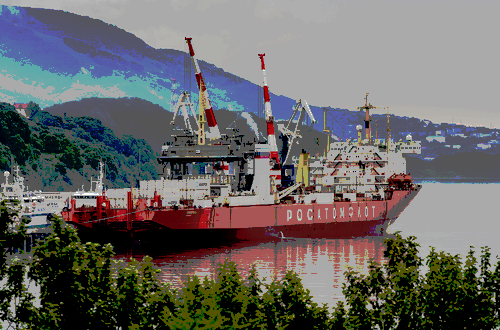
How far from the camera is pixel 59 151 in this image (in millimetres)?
146375

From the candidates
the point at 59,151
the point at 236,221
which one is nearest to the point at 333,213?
the point at 236,221

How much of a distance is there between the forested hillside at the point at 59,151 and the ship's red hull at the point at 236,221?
2001 inches

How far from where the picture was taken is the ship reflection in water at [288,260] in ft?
148

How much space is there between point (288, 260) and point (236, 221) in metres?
9.86

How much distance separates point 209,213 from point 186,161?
13679 mm

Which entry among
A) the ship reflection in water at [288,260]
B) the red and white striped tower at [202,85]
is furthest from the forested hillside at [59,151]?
the ship reflection in water at [288,260]

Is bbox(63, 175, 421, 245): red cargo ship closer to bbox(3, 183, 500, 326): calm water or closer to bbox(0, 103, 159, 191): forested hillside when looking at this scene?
bbox(3, 183, 500, 326): calm water

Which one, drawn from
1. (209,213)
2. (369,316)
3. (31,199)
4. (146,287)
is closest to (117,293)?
(146,287)

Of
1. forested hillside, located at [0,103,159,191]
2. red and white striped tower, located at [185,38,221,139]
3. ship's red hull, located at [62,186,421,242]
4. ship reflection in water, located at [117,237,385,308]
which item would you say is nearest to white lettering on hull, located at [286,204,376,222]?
ship's red hull, located at [62,186,421,242]

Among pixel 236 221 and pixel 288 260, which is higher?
pixel 236 221

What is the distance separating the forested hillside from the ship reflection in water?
191 feet

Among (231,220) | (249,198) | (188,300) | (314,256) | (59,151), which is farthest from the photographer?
(59,151)

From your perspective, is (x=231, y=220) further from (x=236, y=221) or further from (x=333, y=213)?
(x=333, y=213)

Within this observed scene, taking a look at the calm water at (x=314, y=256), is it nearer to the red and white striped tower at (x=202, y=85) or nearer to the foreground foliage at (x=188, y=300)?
the foreground foliage at (x=188, y=300)
